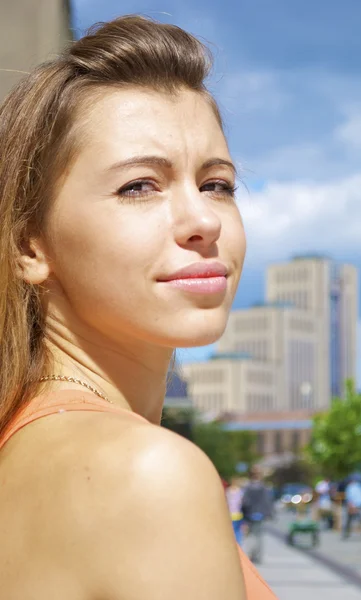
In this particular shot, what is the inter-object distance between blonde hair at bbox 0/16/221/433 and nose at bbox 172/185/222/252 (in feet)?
0.49

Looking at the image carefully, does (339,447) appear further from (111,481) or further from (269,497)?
(111,481)

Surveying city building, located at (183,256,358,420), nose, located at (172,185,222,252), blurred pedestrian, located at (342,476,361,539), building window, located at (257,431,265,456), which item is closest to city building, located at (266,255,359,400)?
city building, located at (183,256,358,420)

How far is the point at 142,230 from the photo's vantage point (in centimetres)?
125

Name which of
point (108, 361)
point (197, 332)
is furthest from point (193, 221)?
point (108, 361)

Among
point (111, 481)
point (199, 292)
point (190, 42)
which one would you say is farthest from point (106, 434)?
point (190, 42)

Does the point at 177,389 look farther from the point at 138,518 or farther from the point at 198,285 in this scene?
the point at 138,518

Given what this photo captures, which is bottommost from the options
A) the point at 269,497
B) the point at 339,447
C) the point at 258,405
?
the point at 258,405

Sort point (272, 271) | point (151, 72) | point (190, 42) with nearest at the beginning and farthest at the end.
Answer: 1. point (151, 72)
2. point (190, 42)
3. point (272, 271)

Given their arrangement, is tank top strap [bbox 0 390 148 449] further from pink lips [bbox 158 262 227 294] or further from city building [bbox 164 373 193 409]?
city building [bbox 164 373 193 409]

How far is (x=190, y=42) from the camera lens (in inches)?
58.6

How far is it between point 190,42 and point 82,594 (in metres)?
0.80

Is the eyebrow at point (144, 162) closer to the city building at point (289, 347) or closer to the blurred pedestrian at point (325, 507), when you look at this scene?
the blurred pedestrian at point (325, 507)

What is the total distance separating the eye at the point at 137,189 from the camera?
50.0 inches

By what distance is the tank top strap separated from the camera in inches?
45.9
